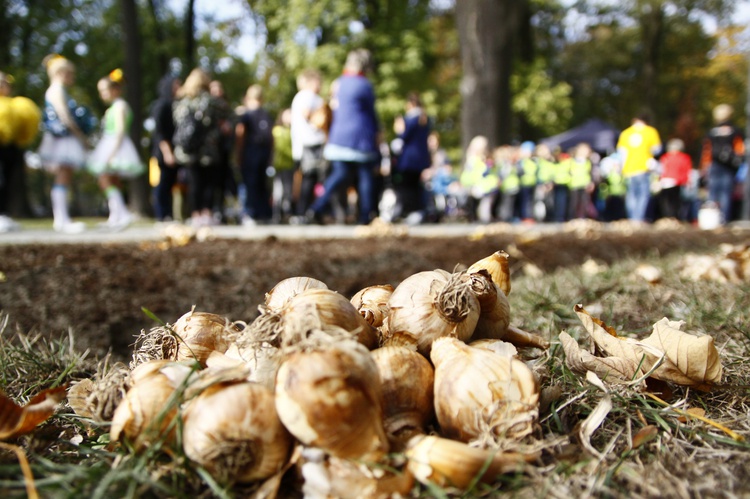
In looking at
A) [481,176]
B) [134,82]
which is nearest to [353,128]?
[481,176]

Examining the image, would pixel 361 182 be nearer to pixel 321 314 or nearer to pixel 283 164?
→ pixel 283 164

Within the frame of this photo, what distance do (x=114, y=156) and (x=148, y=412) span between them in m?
6.88

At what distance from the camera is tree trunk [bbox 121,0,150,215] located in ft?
46.0

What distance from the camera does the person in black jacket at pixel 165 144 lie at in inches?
325

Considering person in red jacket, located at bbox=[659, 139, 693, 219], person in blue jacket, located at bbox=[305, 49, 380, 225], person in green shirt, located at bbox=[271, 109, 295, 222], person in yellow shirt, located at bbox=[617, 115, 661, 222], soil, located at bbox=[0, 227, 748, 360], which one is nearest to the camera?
soil, located at bbox=[0, 227, 748, 360]

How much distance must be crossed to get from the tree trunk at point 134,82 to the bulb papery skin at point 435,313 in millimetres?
14646

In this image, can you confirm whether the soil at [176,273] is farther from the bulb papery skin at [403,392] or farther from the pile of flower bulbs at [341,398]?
the bulb papery skin at [403,392]

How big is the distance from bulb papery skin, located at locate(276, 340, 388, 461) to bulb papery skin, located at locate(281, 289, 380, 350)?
0.25 feet

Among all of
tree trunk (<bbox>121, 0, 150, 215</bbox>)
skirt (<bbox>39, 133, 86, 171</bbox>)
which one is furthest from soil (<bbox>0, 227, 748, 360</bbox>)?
tree trunk (<bbox>121, 0, 150, 215</bbox>)

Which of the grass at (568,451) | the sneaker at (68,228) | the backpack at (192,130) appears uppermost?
the backpack at (192,130)

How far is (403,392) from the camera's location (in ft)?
3.26

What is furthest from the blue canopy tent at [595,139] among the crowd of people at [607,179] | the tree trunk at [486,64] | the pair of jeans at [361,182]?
the pair of jeans at [361,182]

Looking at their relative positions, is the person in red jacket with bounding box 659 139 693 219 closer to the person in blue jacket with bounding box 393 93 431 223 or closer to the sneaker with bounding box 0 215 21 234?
the person in blue jacket with bounding box 393 93 431 223

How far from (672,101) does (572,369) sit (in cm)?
3966
